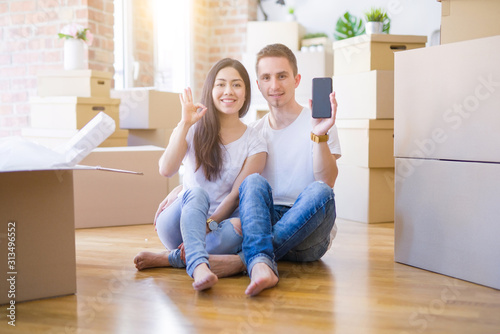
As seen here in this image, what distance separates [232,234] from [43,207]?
524mm

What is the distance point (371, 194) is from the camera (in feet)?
8.24

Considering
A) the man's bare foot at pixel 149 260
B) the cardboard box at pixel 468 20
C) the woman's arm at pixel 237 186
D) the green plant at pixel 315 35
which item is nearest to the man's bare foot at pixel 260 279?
the woman's arm at pixel 237 186

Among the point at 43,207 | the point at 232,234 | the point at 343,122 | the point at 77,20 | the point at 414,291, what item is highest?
the point at 77,20

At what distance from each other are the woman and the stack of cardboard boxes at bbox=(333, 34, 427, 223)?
3.13 feet

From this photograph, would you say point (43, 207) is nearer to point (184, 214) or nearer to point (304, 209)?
point (184, 214)

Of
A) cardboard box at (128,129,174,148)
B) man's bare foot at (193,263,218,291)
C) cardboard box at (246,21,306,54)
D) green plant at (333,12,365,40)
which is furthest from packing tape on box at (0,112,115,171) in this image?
green plant at (333,12,365,40)

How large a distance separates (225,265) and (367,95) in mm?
1318

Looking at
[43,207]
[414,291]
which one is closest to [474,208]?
[414,291]

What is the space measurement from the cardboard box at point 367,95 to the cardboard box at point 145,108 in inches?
38.6

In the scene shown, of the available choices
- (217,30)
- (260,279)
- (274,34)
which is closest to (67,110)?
(260,279)

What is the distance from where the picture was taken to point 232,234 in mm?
1570

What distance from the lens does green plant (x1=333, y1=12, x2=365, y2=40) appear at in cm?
380

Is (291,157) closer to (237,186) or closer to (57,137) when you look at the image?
(237,186)

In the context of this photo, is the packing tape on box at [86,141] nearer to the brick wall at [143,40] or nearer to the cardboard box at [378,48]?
the cardboard box at [378,48]
